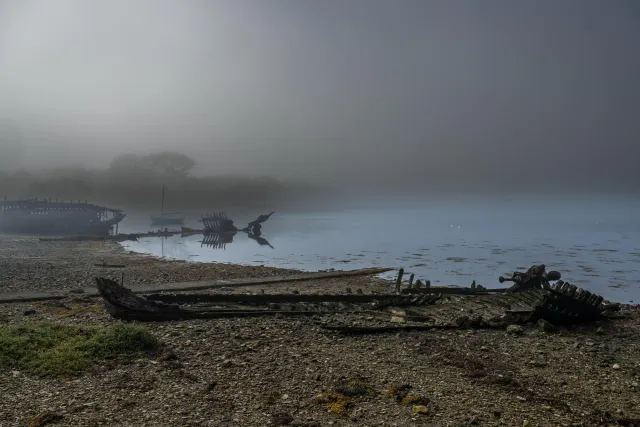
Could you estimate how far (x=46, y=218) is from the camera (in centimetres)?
7338

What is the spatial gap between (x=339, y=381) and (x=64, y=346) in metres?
6.75

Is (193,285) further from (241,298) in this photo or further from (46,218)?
(46,218)

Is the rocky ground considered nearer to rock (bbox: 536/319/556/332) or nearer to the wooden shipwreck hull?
rock (bbox: 536/319/556/332)

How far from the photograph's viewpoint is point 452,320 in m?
16.2

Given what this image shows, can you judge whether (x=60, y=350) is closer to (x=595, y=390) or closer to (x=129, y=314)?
(x=129, y=314)

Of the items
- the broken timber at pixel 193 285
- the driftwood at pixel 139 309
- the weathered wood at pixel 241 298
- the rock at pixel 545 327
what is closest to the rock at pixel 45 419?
the driftwood at pixel 139 309

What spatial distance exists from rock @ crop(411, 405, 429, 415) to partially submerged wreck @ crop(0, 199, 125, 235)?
244ft

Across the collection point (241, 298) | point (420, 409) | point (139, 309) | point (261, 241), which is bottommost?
point (261, 241)

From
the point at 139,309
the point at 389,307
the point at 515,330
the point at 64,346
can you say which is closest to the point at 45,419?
the point at 64,346

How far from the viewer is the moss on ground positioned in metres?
10.5

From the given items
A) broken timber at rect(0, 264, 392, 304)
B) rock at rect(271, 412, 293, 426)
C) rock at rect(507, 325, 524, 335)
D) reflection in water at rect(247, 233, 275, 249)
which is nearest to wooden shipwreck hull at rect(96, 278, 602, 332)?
rock at rect(507, 325, 524, 335)

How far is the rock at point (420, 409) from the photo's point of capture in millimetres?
8523

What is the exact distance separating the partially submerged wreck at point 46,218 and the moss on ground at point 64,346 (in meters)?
66.9

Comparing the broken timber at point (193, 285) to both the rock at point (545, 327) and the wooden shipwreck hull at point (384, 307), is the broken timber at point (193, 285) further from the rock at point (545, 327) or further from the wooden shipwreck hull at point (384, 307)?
the rock at point (545, 327)
